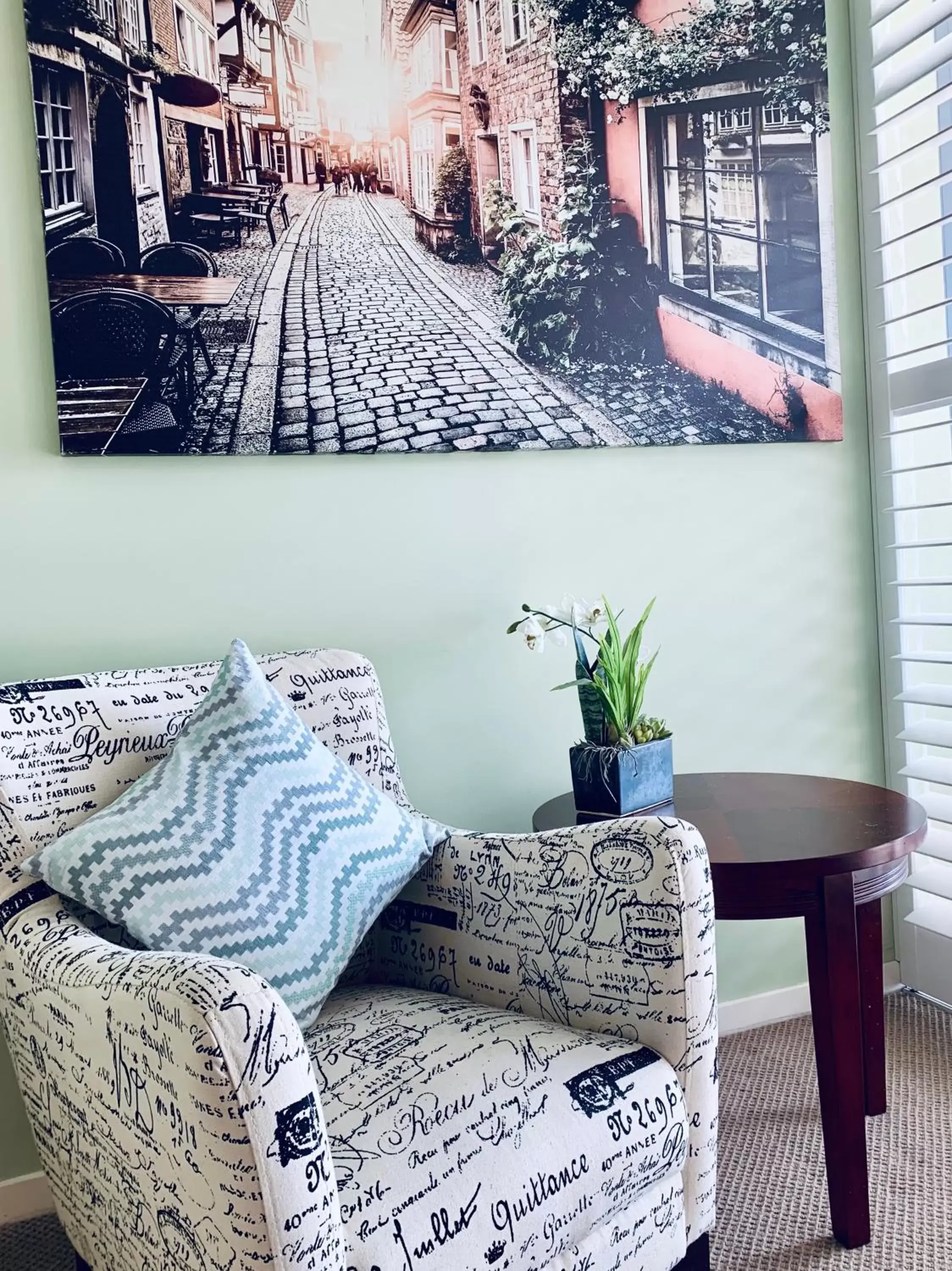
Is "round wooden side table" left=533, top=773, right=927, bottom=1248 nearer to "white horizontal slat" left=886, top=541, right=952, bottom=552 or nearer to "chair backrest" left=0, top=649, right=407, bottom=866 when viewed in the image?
"chair backrest" left=0, top=649, right=407, bottom=866

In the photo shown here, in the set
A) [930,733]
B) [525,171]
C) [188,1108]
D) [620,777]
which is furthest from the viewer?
[930,733]

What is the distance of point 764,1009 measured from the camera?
83.0 inches

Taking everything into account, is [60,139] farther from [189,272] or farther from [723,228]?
[723,228]

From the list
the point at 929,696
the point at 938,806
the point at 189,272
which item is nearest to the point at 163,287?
the point at 189,272

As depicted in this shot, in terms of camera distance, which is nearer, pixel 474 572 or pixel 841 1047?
pixel 841 1047

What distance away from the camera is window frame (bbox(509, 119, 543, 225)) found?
1.89 metres

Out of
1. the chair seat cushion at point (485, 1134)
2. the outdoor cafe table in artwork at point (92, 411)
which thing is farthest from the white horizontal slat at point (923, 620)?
the outdoor cafe table in artwork at point (92, 411)

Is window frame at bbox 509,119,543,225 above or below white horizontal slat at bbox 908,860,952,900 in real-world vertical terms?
above

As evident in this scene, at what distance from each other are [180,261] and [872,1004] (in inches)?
68.2

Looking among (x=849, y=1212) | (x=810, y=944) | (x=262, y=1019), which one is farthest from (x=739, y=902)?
(x=262, y=1019)

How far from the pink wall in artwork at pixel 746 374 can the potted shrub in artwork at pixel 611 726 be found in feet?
2.01

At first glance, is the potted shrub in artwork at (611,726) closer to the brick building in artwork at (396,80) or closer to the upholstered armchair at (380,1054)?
the upholstered armchair at (380,1054)

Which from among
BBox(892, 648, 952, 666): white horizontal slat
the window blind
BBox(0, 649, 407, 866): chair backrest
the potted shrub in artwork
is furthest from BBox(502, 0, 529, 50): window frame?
BBox(892, 648, 952, 666): white horizontal slat

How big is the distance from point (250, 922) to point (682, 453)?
131 centimetres
